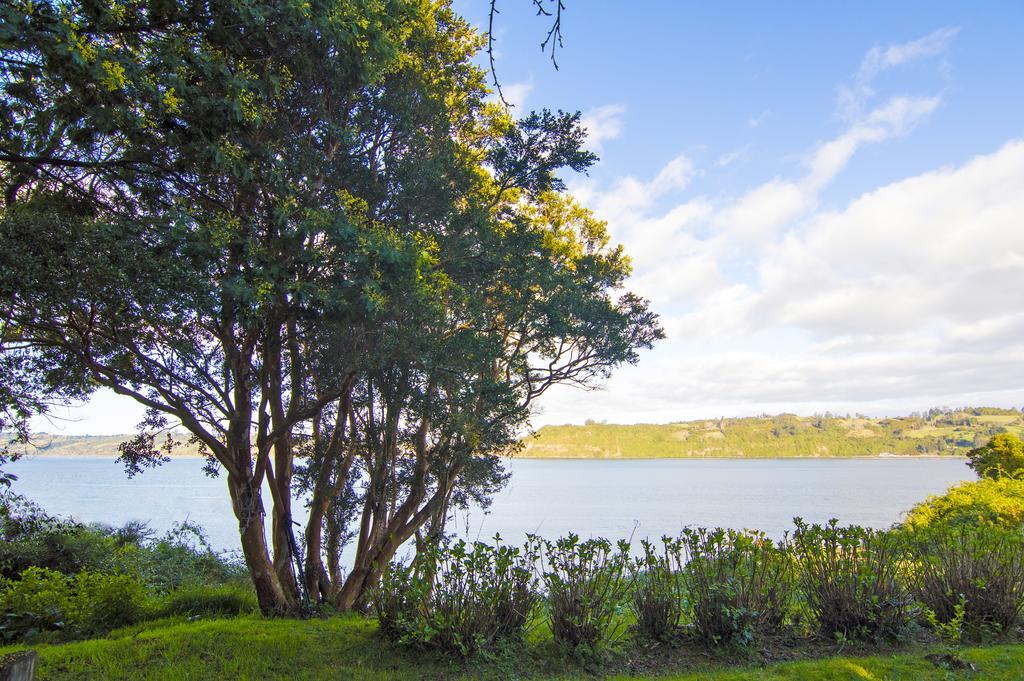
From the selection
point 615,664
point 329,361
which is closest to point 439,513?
point 329,361

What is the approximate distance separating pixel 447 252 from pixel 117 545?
7.60 m

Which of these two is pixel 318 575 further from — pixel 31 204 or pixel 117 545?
pixel 31 204

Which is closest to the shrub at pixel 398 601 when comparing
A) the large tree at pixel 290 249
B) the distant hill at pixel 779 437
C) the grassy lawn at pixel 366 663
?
the grassy lawn at pixel 366 663

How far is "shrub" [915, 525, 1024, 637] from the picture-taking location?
16.0 ft

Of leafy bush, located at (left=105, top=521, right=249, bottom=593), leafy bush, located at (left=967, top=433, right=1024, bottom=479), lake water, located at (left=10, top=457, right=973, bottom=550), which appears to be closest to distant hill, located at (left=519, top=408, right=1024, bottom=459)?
lake water, located at (left=10, top=457, right=973, bottom=550)

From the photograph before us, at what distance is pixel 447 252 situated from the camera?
731 centimetres

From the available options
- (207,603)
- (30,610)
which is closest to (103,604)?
(30,610)

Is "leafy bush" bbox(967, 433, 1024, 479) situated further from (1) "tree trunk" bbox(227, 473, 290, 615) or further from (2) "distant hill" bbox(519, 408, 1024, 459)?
(2) "distant hill" bbox(519, 408, 1024, 459)

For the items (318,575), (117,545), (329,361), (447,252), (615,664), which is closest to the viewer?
(615,664)

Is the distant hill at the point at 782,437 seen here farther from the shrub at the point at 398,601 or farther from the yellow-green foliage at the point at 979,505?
the shrub at the point at 398,601

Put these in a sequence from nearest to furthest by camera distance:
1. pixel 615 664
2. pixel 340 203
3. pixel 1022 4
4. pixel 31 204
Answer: pixel 1022 4, pixel 615 664, pixel 31 204, pixel 340 203

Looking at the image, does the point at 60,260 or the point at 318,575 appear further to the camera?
the point at 318,575

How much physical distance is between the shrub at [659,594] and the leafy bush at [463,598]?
2.95 ft

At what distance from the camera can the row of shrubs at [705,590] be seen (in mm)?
4613
